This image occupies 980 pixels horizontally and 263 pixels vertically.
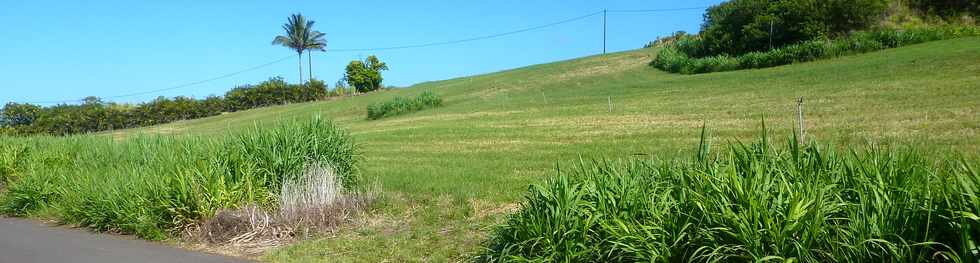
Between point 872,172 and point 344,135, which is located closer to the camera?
point 872,172

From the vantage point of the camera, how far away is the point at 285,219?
35.2 ft

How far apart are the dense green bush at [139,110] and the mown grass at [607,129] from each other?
1073 inches

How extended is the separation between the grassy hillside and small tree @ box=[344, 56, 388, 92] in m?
43.4

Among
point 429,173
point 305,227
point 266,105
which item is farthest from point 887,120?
point 266,105

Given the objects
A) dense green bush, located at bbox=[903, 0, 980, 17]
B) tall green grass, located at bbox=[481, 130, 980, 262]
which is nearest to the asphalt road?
tall green grass, located at bbox=[481, 130, 980, 262]

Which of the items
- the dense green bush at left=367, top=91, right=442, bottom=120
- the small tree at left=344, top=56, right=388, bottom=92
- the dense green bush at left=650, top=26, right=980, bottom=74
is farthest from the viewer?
the small tree at left=344, top=56, right=388, bottom=92

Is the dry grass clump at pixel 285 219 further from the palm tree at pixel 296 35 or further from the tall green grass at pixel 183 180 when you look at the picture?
the palm tree at pixel 296 35

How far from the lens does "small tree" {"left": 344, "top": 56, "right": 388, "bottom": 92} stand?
3312 inches

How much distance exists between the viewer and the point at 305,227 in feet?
34.9

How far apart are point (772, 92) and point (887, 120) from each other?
1061 centimetres

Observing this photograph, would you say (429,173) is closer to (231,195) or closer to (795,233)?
(231,195)

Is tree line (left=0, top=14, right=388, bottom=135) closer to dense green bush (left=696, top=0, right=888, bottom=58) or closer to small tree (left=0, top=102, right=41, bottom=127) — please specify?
small tree (left=0, top=102, right=41, bottom=127)

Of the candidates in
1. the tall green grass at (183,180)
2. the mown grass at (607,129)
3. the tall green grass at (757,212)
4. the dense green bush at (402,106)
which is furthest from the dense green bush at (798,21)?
the tall green grass at (757,212)

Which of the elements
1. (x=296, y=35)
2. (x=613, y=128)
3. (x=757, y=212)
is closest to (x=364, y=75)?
(x=296, y=35)
